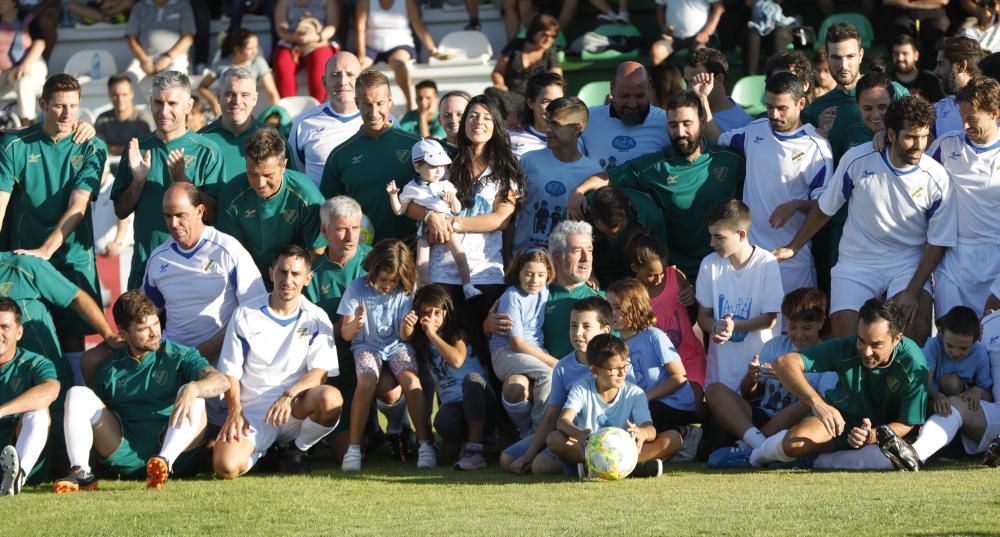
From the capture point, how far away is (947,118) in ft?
31.8

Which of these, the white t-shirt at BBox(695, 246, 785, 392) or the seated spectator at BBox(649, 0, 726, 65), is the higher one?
the white t-shirt at BBox(695, 246, 785, 392)

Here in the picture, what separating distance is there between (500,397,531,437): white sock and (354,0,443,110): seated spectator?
6.60 meters

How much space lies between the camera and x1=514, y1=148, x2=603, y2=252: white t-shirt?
9711 mm

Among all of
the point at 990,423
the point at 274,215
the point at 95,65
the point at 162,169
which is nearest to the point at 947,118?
the point at 990,423

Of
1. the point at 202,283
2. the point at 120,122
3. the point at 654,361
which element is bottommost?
the point at 120,122

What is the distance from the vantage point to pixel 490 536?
21.5 feet

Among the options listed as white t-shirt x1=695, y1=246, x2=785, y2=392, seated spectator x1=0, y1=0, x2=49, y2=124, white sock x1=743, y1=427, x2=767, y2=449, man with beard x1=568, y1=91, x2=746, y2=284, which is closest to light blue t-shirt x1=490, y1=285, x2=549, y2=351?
man with beard x1=568, y1=91, x2=746, y2=284

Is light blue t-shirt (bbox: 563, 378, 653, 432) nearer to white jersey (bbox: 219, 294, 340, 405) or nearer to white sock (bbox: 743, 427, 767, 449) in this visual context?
white sock (bbox: 743, 427, 767, 449)

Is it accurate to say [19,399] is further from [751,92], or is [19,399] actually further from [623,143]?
[751,92]

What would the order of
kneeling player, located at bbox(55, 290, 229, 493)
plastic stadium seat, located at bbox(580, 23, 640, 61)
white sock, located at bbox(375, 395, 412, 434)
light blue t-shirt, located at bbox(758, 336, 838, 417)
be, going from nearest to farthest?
kneeling player, located at bbox(55, 290, 229, 493) < light blue t-shirt, located at bbox(758, 336, 838, 417) < white sock, located at bbox(375, 395, 412, 434) < plastic stadium seat, located at bbox(580, 23, 640, 61)

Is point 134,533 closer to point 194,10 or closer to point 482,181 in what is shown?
point 482,181

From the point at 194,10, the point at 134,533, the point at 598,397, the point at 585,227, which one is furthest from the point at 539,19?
the point at 134,533

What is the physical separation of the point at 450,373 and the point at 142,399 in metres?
1.83

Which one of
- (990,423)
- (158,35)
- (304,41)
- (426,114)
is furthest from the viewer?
(158,35)
